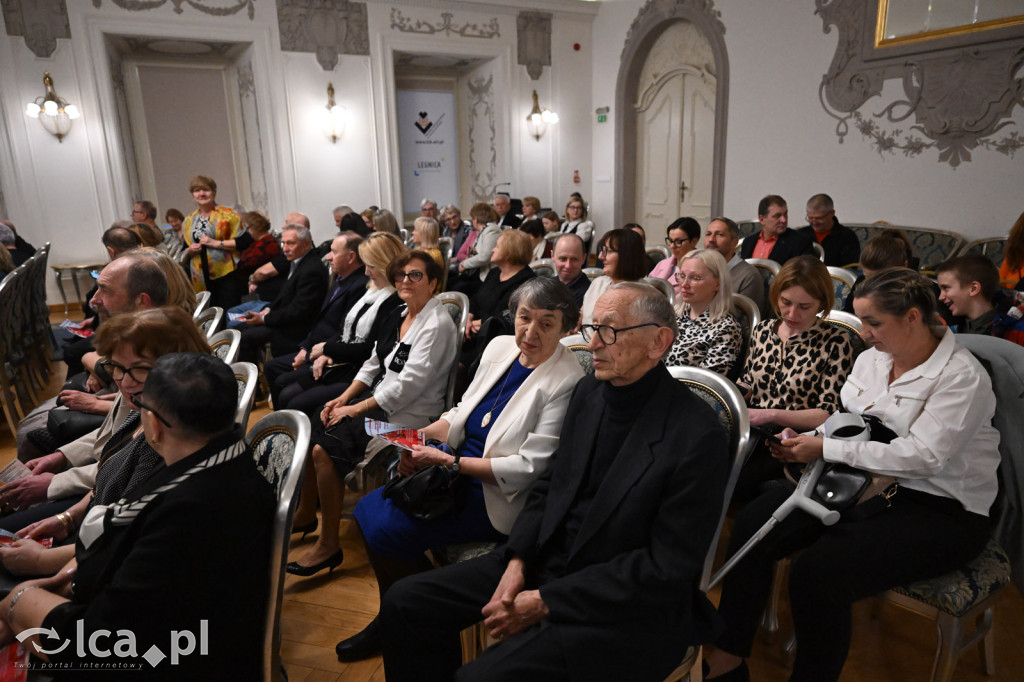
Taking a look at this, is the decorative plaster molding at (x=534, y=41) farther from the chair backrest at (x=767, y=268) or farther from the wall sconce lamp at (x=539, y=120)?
the chair backrest at (x=767, y=268)

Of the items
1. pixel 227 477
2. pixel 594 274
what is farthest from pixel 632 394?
pixel 594 274

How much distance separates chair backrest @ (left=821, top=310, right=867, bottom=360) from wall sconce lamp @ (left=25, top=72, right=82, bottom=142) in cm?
878

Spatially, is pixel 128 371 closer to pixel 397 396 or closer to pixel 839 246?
pixel 397 396

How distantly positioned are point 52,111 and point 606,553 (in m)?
8.88

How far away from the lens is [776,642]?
6.93ft

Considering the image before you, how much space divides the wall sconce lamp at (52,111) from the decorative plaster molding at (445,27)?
4293 mm

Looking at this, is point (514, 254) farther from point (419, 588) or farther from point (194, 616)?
point (194, 616)

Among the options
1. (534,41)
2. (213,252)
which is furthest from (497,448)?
(534,41)

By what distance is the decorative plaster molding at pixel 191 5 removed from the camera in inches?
301

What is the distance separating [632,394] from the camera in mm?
1562

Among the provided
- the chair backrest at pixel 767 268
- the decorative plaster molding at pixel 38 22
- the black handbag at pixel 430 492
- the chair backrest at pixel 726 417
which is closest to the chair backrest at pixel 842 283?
the chair backrest at pixel 767 268

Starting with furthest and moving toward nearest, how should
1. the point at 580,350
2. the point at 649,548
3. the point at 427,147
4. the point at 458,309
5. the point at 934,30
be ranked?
1. the point at 427,147
2. the point at 934,30
3. the point at 458,309
4. the point at 580,350
5. the point at 649,548

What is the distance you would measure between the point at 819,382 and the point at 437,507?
4.67 ft

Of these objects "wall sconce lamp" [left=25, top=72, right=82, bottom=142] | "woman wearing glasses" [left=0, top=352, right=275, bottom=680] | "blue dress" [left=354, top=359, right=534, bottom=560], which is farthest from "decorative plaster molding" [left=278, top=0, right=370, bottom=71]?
"woman wearing glasses" [left=0, top=352, right=275, bottom=680]
